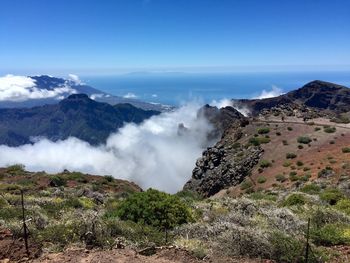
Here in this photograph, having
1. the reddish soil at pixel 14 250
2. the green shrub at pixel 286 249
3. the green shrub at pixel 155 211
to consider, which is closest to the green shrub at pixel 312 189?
the green shrub at pixel 155 211

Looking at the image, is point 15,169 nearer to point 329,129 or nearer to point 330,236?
point 329,129

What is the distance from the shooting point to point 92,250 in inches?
380

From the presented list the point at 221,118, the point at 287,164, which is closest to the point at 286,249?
the point at 287,164

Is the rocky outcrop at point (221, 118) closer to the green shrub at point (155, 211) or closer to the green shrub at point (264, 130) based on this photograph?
the green shrub at point (264, 130)

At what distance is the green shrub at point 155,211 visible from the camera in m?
13.1

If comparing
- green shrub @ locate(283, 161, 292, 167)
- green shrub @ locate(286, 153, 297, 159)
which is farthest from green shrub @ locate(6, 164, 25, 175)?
green shrub @ locate(286, 153, 297, 159)

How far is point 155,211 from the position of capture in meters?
13.5

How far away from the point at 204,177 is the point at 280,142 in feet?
32.1

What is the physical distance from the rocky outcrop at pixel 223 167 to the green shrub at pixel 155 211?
27672 mm

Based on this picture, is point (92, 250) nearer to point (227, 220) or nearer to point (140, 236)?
point (140, 236)

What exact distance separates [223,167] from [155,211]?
105 ft

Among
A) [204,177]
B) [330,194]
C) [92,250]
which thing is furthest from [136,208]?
[204,177]

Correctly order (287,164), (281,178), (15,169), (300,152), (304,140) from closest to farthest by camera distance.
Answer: (281,178) → (287,164) → (300,152) → (304,140) → (15,169)

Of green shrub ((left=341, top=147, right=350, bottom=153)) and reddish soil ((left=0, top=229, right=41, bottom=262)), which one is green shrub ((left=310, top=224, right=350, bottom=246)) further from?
green shrub ((left=341, top=147, right=350, bottom=153))
